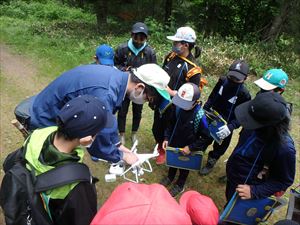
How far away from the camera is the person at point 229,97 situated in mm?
3638

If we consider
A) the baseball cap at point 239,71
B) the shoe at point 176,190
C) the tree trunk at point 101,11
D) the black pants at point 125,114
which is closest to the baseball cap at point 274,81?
the baseball cap at point 239,71

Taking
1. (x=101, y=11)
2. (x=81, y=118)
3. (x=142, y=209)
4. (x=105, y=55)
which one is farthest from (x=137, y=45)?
(x=101, y=11)

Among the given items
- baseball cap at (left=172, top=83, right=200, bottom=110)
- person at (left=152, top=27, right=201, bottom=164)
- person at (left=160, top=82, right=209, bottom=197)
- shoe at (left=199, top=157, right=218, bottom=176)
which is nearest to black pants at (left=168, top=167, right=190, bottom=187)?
person at (left=160, top=82, right=209, bottom=197)

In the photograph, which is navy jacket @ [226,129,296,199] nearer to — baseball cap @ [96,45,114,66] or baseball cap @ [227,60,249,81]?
baseball cap @ [227,60,249,81]

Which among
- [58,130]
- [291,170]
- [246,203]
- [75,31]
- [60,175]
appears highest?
[58,130]

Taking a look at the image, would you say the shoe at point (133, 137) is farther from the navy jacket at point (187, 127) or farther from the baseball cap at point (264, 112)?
the baseball cap at point (264, 112)

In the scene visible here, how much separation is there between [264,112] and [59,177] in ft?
5.04

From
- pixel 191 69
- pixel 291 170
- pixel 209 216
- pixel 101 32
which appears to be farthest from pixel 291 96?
pixel 101 32

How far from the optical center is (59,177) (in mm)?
1712

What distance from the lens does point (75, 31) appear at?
1196 cm

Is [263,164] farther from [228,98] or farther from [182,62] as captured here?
[182,62]

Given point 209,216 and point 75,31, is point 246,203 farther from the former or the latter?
point 75,31

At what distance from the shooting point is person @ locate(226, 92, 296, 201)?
7.44 feet

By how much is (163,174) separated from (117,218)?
3078 millimetres
